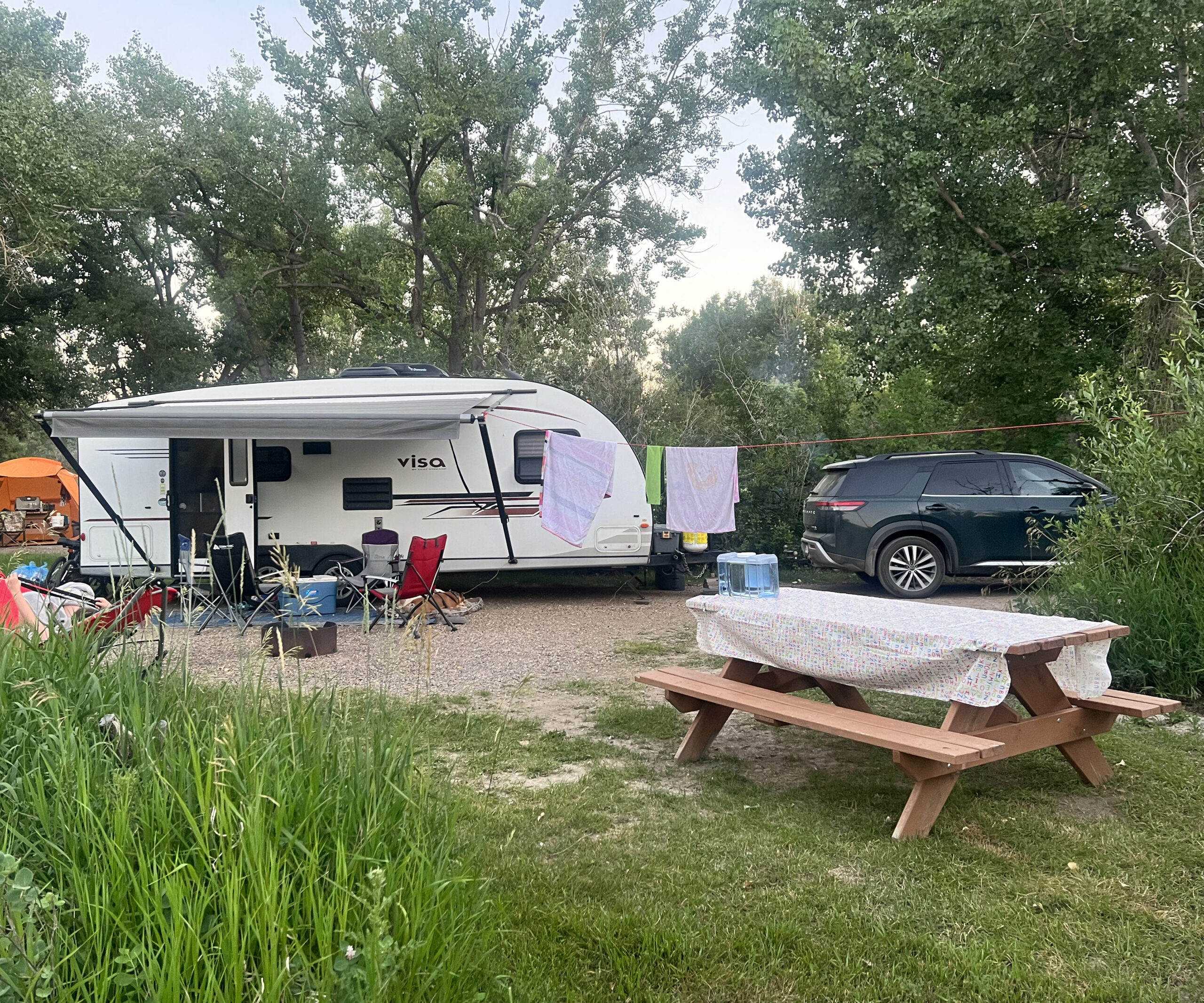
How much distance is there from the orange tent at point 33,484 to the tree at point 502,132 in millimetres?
9137

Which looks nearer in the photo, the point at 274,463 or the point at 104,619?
the point at 104,619

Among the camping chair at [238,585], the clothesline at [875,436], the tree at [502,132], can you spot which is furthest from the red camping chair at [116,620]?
the tree at [502,132]

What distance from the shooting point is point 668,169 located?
18516 mm

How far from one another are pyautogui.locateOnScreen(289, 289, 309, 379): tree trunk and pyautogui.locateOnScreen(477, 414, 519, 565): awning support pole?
10.6 metres

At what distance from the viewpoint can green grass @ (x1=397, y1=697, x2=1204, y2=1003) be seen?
8.24ft

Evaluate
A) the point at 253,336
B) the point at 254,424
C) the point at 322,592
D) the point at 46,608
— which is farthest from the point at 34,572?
the point at 253,336

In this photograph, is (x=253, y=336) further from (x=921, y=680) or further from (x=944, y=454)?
(x=921, y=680)

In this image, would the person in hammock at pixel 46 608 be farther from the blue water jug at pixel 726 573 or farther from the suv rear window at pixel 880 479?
the suv rear window at pixel 880 479

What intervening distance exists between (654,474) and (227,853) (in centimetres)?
849

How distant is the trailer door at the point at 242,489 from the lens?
9844mm

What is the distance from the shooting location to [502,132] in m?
17.5

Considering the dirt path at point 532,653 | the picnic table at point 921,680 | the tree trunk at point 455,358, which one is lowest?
the dirt path at point 532,653

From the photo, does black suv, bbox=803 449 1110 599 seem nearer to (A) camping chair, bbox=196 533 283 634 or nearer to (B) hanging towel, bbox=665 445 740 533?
(B) hanging towel, bbox=665 445 740 533

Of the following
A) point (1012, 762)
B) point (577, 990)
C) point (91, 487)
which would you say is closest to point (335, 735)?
point (577, 990)
